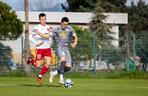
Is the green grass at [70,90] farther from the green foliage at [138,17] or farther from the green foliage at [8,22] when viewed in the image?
the green foliage at [138,17]

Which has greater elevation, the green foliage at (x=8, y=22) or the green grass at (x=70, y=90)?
the green foliage at (x=8, y=22)

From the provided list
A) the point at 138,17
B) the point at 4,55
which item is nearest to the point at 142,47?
the point at 4,55

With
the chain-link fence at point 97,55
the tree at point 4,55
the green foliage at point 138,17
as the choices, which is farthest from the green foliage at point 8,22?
the green foliage at point 138,17

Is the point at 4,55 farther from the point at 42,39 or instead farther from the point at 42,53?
the point at 42,39

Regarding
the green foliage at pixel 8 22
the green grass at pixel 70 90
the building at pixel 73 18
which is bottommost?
the green grass at pixel 70 90

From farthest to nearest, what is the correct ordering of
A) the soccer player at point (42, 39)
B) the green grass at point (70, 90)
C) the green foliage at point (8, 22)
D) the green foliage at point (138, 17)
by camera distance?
the green foliage at point (138, 17)
the green foliage at point (8, 22)
the soccer player at point (42, 39)
the green grass at point (70, 90)

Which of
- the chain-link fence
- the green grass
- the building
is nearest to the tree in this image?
the chain-link fence

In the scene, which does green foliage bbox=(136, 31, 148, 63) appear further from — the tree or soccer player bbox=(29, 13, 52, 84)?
soccer player bbox=(29, 13, 52, 84)

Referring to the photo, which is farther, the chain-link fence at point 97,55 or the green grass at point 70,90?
the chain-link fence at point 97,55

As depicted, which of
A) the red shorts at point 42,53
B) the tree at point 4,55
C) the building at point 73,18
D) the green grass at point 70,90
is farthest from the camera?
the building at point 73,18

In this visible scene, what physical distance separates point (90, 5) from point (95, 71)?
51948 millimetres

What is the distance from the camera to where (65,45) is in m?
15.9

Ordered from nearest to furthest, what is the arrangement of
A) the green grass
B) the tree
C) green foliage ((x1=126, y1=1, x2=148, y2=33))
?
1. the green grass
2. the tree
3. green foliage ((x1=126, y1=1, x2=148, y2=33))

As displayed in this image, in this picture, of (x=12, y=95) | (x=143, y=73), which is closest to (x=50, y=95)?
(x=12, y=95)
